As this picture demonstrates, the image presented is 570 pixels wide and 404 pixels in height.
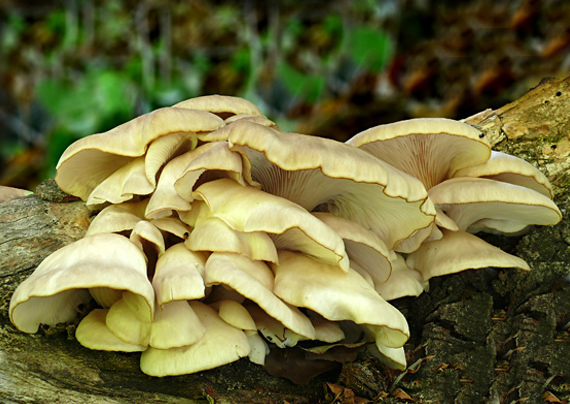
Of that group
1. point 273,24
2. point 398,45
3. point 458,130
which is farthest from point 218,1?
point 458,130

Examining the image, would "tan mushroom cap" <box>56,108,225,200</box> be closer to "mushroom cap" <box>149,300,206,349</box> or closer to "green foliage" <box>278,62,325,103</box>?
"mushroom cap" <box>149,300,206,349</box>

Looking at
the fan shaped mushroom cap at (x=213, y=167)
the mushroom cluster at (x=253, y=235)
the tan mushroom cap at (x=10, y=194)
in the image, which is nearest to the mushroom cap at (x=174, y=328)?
the mushroom cluster at (x=253, y=235)

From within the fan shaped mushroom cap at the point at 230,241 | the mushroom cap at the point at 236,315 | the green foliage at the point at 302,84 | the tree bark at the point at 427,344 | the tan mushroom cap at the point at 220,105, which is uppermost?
the tan mushroom cap at the point at 220,105

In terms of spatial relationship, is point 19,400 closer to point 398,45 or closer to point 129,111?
point 129,111

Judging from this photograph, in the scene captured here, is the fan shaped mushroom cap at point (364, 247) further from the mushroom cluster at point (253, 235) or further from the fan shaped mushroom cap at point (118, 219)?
the fan shaped mushroom cap at point (118, 219)

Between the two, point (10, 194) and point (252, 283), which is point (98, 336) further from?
point (10, 194)

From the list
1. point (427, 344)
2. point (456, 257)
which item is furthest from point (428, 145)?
point (427, 344)
